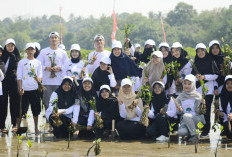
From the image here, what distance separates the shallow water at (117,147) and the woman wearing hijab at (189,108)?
21cm

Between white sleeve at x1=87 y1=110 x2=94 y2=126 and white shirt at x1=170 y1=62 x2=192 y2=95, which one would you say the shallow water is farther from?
white shirt at x1=170 y1=62 x2=192 y2=95

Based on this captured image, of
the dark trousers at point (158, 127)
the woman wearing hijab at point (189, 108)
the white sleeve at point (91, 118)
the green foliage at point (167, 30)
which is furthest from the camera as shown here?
the green foliage at point (167, 30)

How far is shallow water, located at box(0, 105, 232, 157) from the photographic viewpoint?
6.93m

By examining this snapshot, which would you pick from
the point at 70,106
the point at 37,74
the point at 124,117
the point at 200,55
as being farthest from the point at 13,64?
the point at 200,55

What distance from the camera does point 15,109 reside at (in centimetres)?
905

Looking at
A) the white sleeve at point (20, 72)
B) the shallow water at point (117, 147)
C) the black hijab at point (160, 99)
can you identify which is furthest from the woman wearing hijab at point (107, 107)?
the white sleeve at point (20, 72)

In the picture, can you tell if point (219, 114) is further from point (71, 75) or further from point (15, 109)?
point (15, 109)

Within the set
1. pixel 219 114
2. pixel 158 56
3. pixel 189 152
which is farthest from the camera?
pixel 158 56

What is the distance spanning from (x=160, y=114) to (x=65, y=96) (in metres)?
1.69

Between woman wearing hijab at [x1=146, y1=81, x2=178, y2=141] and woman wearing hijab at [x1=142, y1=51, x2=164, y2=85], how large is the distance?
15.8 inches

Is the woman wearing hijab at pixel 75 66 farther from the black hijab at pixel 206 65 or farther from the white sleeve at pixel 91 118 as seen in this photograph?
the black hijab at pixel 206 65

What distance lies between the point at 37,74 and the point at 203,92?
3.02 metres

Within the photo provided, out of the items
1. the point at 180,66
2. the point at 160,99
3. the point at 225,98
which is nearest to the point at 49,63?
the point at 160,99

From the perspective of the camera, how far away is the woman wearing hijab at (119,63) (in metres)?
8.88
